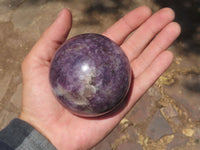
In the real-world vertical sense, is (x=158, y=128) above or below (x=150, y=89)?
below

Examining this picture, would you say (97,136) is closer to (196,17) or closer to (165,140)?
(165,140)

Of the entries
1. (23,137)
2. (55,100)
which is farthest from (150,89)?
(23,137)

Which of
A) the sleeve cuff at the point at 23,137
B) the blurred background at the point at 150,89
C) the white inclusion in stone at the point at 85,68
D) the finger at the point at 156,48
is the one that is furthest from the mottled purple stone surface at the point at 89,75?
the blurred background at the point at 150,89

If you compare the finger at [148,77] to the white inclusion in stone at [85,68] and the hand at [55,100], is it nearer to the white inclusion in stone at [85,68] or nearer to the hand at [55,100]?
the hand at [55,100]

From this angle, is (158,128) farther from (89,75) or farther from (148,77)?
(89,75)

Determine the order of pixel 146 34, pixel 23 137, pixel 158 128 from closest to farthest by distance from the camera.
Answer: pixel 23 137 < pixel 146 34 < pixel 158 128

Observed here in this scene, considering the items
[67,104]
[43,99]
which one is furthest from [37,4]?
[67,104]
